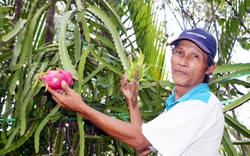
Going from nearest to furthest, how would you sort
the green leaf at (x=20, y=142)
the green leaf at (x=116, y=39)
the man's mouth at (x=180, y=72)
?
the man's mouth at (x=180, y=72) → the green leaf at (x=116, y=39) → the green leaf at (x=20, y=142)

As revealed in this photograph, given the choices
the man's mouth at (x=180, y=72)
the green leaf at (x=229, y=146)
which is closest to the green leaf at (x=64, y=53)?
the man's mouth at (x=180, y=72)

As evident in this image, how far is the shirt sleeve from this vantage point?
1.25 m

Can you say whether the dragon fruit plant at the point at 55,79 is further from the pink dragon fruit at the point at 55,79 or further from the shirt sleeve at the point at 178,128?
the shirt sleeve at the point at 178,128

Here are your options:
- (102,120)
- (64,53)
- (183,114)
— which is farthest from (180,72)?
(64,53)

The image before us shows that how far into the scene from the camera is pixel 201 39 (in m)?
1.41

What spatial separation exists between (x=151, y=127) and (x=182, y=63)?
246 millimetres

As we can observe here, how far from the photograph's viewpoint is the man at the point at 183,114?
1.25m

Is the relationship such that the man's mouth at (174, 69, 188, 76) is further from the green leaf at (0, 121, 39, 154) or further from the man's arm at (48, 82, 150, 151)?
the green leaf at (0, 121, 39, 154)

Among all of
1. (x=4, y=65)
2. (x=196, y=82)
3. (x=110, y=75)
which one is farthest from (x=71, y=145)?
(x=196, y=82)

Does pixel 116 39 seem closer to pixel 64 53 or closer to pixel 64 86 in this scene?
pixel 64 53

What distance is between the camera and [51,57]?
1960mm

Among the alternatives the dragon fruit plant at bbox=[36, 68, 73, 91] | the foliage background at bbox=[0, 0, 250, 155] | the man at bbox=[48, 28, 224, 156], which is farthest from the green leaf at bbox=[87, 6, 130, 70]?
the dragon fruit plant at bbox=[36, 68, 73, 91]

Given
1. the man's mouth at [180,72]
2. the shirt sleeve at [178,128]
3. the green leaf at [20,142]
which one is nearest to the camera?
the shirt sleeve at [178,128]

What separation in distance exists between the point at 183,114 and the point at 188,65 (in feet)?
0.65
